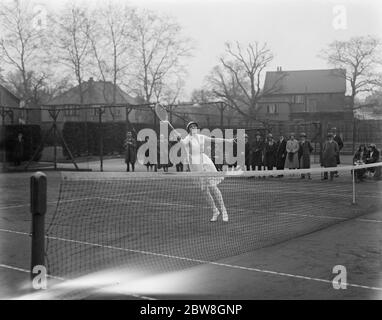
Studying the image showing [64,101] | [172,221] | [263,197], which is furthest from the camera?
[64,101]

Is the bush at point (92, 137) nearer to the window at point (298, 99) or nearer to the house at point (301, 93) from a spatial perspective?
the house at point (301, 93)

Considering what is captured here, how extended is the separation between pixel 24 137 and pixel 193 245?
19136 millimetres

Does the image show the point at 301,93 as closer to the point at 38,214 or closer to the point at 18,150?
the point at 18,150

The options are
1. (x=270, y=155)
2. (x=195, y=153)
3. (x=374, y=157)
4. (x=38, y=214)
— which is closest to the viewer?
(x=38, y=214)

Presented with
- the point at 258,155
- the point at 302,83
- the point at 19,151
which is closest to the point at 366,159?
the point at 258,155

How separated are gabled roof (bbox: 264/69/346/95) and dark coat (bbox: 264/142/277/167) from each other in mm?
43289

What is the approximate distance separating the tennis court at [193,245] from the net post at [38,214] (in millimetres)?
733

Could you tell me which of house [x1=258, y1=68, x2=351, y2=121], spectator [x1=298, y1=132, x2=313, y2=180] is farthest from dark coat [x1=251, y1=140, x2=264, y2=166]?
house [x1=258, y1=68, x2=351, y2=121]

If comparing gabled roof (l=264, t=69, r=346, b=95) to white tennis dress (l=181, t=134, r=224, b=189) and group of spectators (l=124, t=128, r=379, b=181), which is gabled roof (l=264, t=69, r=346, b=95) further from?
white tennis dress (l=181, t=134, r=224, b=189)

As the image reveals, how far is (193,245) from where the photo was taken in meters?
7.21

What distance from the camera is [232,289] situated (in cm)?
503

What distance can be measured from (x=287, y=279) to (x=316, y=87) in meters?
61.7

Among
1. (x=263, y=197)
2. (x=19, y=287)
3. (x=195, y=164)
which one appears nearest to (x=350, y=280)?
(x=19, y=287)

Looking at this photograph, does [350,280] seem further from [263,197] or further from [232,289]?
[263,197]
